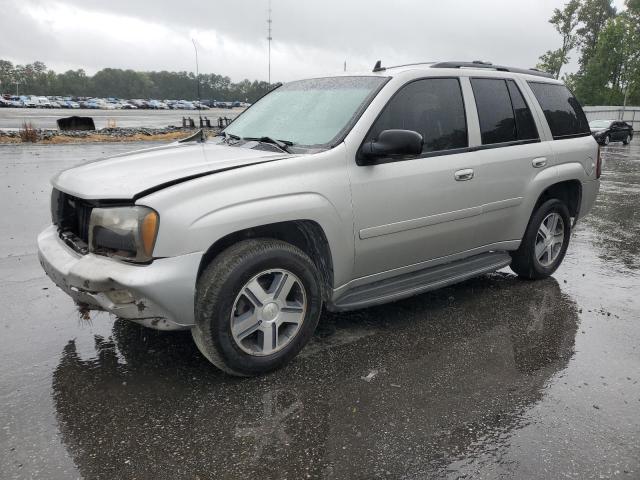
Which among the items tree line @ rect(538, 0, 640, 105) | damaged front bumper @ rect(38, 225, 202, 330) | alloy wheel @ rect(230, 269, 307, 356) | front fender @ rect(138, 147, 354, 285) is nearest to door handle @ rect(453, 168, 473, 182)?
front fender @ rect(138, 147, 354, 285)

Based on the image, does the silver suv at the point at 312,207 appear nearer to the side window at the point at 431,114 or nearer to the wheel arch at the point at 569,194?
the side window at the point at 431,114

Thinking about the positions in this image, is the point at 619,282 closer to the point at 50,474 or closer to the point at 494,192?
the point at 494,192

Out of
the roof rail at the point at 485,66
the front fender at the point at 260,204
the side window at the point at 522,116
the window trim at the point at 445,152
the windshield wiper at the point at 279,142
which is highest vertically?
the roof rail at the point at 485,66

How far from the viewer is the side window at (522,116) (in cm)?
477

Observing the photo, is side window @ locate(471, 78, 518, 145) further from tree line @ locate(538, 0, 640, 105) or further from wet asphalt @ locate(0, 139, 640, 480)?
tree line @ locate(538, 0, 640, 105)

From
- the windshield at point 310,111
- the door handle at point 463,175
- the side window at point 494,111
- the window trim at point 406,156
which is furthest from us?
the side window at point 494,111

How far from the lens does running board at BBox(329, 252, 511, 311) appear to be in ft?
12.1

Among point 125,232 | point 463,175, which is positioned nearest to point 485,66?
point 463,175

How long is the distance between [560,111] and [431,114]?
188cm

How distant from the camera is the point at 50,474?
2449 mm

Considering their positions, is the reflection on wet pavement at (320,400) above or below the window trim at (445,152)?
below

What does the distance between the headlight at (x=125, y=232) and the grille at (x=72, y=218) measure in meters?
0.22

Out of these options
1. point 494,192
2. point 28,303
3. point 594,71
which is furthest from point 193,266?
point 594,71

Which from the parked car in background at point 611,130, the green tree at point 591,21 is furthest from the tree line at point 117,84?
the parked car in background at point 611,130
